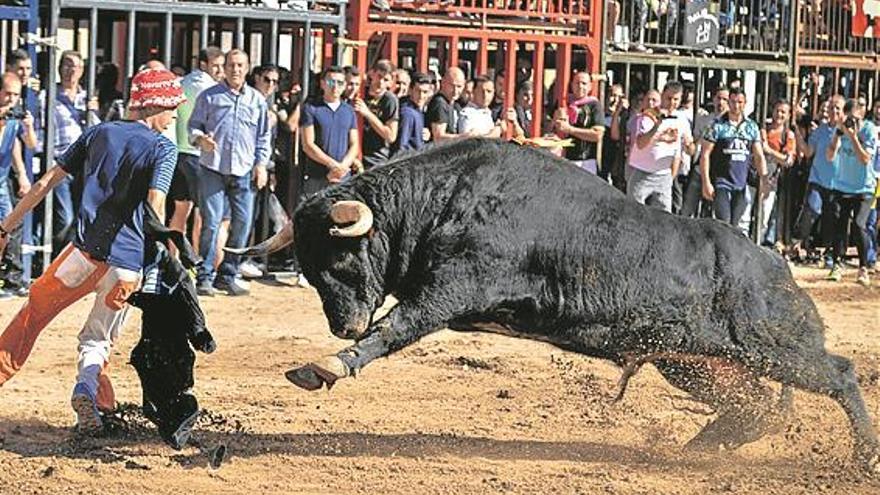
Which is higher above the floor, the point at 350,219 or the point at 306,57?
the point at 306,57

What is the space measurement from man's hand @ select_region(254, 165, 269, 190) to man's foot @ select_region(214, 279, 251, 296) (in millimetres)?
835

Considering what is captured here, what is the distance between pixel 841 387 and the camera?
8.66 meters

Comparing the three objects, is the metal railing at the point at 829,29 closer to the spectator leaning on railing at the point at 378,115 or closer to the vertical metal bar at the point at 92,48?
the spectator leaning on railing at the point at 378,115

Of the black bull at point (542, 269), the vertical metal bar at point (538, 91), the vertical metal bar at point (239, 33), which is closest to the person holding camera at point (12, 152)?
the vertical metal bar at point (239, 33)

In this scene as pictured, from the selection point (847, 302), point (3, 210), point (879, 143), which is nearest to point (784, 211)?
point (879, 143)

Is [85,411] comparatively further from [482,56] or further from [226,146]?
[482,56]

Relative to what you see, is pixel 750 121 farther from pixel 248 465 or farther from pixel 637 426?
pixel 248 465

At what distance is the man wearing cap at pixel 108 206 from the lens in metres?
8.19

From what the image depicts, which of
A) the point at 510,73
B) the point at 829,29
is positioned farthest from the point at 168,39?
the point at 829,29

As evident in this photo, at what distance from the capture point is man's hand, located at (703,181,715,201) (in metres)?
16.9

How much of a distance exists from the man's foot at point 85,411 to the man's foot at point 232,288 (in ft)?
18.1

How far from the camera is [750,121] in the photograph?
1728 cm

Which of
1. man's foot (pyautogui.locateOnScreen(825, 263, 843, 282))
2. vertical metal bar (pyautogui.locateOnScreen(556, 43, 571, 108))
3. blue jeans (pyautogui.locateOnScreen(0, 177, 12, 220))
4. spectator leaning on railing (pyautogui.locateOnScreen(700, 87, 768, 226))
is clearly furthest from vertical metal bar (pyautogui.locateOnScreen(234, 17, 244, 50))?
man's foot (pyautogui.locateOnScreen(825, 263, 843, 282))

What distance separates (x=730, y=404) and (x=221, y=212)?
6.02m
